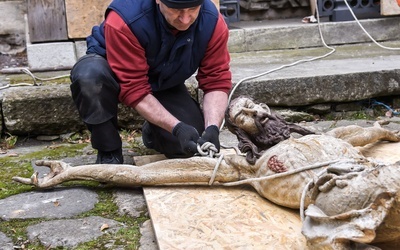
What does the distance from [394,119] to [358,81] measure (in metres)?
0.38

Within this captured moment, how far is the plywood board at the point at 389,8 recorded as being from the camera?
21.1 ft

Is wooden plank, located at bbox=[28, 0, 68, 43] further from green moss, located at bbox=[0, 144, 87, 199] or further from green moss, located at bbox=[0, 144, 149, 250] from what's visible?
green moss, located at bbox=[0, 144, 149, 250]

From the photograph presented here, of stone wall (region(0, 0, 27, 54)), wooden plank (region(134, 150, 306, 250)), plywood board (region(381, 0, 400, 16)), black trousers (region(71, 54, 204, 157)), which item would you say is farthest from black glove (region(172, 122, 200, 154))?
plywood board (region(381, 0, 400, 16))

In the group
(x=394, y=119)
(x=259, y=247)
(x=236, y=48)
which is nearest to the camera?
(x=259, y=247)

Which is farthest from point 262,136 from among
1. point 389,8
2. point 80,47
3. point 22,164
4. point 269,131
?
point 389,8

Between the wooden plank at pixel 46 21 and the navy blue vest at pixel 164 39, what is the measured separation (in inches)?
78.5

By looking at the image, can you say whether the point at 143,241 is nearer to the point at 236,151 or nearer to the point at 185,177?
the point at 185,177

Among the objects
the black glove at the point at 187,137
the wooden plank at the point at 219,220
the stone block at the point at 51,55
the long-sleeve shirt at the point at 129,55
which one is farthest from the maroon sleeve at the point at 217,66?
the stone block at the point at 51,55

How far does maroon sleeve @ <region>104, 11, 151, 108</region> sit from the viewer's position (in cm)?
349

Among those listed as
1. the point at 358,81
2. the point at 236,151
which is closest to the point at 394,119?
the point at 358,81

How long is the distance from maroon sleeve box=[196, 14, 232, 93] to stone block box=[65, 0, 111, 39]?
216 centimetres

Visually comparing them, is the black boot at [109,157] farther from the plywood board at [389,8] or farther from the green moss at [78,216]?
the plywood board at [389,8]

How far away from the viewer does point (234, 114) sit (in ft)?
10.9

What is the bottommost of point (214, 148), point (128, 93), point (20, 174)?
point (20, 174)
